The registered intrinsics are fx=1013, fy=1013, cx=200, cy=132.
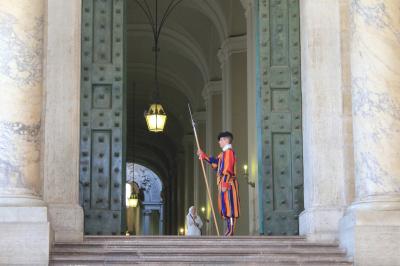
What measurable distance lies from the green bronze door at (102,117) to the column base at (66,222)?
39.2 inches

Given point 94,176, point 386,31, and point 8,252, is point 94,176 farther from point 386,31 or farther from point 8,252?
point 386,31

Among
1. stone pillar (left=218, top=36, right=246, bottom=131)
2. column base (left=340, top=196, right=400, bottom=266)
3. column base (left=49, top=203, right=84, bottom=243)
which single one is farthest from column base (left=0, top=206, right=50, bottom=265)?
stone pillar (left=218, top=36, right=246, bottom=131)

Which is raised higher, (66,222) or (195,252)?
(66,222)

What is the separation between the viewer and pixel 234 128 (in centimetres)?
2303

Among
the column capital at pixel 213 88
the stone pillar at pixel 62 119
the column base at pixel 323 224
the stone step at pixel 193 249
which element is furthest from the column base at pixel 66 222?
the column capital at pixel 213 88

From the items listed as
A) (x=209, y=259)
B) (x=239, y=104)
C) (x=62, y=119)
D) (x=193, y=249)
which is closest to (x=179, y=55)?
(x=239, y=104)

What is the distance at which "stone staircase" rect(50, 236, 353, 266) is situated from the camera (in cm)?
1282

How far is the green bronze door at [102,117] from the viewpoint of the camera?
50.1 feet

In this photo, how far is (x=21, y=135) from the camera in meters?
13.0

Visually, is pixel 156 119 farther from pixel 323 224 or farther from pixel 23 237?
pixel 23 237

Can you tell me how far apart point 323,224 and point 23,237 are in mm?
4367

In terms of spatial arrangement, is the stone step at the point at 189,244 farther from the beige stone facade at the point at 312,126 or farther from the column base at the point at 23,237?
the column base at the point at 23,237

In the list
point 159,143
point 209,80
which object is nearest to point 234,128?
point 209,80

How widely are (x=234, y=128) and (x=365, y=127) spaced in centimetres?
965
